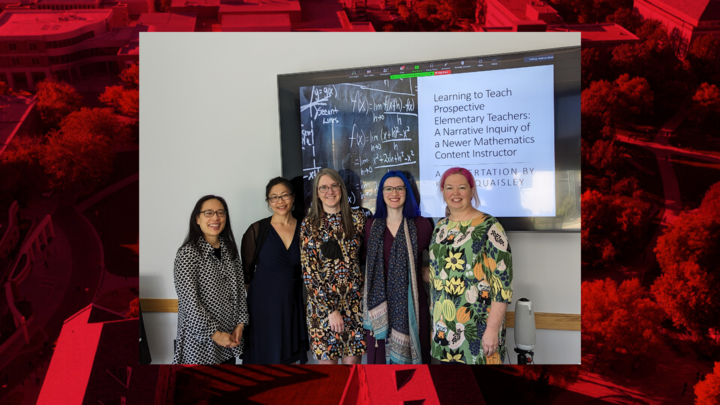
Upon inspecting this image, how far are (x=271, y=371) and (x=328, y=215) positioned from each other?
851 millimetres

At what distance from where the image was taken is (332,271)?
181 cm

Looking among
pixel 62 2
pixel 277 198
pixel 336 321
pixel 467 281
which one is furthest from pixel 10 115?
pixel 467 281

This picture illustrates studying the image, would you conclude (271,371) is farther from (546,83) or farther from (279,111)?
(546,83)

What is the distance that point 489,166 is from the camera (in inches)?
75.2

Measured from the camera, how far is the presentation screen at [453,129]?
1.84 meters

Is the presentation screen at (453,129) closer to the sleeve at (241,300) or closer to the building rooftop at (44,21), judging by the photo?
the sleeve at (241,300)

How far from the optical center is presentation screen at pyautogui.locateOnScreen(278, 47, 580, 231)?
184 centimetres

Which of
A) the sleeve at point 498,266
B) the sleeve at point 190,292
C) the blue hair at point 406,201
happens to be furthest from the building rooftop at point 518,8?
the sleeve at point 190,292

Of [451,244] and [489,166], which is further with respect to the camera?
[489,166]

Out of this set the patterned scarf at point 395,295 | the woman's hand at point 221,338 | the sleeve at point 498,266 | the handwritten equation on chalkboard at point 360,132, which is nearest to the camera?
the sleeve at point 498,266

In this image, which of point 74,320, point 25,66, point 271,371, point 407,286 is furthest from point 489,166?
point 25,66

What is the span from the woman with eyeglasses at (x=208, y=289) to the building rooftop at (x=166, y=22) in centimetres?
83

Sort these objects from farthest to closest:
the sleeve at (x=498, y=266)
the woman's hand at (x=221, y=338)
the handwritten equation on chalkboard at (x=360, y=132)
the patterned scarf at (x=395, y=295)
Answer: the handwritten equation on chalkboard at (x=360, y=132), the woman's hand at (x=221, y=338), the patterned scarf at (x=395, y=295), the sleeve at (x=498, y=266)

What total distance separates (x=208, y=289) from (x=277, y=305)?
32 centimetres
